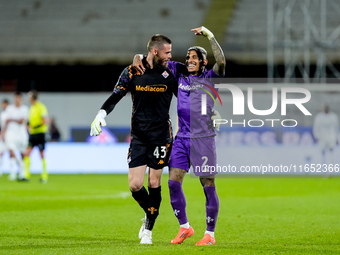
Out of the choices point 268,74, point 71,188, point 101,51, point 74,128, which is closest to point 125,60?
point 101,51

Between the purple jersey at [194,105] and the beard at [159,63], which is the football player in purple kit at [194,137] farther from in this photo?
the beard at [159,63]

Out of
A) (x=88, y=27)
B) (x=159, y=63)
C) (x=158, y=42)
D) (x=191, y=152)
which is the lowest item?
(x=191, y=152)

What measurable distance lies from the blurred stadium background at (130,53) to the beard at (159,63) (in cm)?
1088

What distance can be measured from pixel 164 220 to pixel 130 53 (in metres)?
17.5

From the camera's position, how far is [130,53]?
26.2m

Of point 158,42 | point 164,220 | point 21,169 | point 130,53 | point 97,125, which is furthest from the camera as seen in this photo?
point 130,53

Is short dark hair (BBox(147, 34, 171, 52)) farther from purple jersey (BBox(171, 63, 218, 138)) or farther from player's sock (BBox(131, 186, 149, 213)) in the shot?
player's sock (BBox(131, 186, 149, 213))

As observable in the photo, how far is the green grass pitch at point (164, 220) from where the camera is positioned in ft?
21.9

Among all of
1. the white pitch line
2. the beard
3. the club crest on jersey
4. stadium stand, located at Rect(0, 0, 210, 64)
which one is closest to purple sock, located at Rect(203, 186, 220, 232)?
the club crest on jersey

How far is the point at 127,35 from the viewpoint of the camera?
28.4 m

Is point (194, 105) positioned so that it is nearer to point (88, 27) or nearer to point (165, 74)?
point (165, 74)

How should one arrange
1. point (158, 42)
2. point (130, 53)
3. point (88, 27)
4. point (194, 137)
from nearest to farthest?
point (158, 42) < point (194, 137) < point (130, 53) < point (88, 27)

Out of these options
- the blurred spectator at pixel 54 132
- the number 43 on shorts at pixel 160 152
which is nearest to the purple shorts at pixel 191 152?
the number 43 on shorts at pixel 160 152

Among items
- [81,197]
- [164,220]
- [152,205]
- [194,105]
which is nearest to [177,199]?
[152,205]
